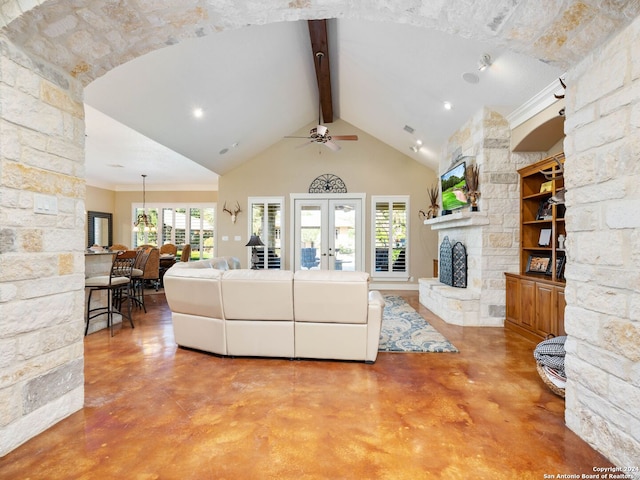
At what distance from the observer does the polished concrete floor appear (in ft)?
5.08

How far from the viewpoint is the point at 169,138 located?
5098mm

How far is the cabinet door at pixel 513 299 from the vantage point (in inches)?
150

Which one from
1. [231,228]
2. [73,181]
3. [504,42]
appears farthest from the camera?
[231,228]

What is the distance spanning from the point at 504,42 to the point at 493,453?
226 centimetres

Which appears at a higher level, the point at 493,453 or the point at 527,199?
the point at 527,199

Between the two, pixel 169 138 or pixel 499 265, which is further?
pixel 169 138

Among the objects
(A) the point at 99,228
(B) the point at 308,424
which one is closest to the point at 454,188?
(B) the point at 308,424

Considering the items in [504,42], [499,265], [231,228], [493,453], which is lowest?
[493,453]

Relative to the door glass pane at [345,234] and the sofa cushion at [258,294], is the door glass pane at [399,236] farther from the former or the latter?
the sofa cushion at [258,294]

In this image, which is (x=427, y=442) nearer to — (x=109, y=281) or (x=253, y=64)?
(x=109, y=281)

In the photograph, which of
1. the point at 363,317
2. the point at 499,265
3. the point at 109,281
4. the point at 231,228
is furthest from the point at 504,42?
the point at 231,228

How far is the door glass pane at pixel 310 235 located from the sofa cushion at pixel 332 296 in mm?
4607

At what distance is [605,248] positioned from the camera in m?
1.59

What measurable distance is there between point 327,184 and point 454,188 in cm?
337
